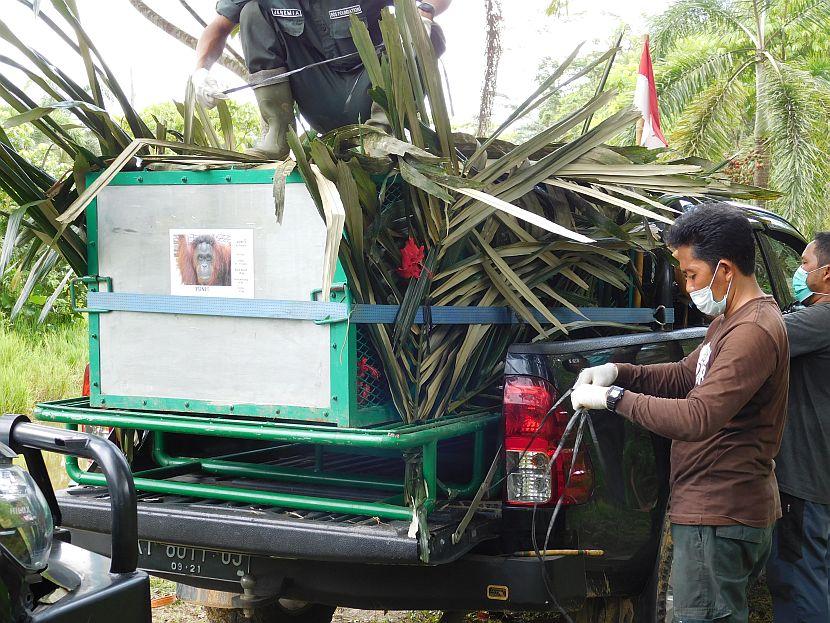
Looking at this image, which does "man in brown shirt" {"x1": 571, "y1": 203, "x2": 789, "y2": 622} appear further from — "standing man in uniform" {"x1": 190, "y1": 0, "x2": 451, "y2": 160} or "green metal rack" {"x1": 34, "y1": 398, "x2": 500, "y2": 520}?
"standing man in uniform" {"x1": 190, "y1": 0, "x2": 451, "y2": 160}

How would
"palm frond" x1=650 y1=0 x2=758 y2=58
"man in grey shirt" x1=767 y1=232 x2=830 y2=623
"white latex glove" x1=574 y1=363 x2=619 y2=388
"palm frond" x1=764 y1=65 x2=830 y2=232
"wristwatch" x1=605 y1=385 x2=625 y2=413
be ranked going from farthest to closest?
1. "palm frond" x1=650 y1=0 x2=758 y2=58
2. "palm frond" x1=764 y1=65 x2=830 y2=232
3. "man in grey shirt" x1=767 y1=232 x2=830 y2=623
4. "white latex glove" x1=574 y1=363 x2=619 y2=388
5. "wristwatch" x1=605 y1=385 x2=625 y2=413

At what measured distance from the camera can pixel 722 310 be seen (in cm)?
286

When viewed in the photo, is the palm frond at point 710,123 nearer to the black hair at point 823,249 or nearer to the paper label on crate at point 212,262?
the black hair at point 823,249

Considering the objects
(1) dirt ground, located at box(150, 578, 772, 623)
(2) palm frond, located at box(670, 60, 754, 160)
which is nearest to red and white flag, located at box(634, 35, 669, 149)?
(1) dirt ground, located at box(150, 578, 772, 623)

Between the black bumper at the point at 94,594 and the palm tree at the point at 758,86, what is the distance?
515 inches

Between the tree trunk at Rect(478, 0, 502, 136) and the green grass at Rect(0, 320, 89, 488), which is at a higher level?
the tree trunk at Rect(478, 0, 502, 136)

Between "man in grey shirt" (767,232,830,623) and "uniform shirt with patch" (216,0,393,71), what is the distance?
2.21 meters

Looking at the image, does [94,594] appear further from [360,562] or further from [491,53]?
[491,53]

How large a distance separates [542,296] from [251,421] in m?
1.19

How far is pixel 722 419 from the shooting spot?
2598 mm

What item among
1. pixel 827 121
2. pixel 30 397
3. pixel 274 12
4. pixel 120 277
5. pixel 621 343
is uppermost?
pixel 827 121

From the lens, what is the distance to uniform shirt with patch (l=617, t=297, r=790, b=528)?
2.60 meters

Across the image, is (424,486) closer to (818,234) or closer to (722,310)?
(722,310)

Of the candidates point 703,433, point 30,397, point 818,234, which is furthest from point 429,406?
point 30,397
